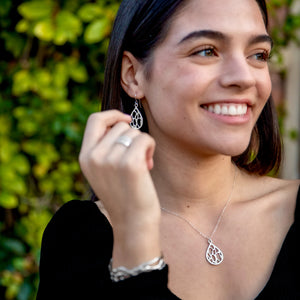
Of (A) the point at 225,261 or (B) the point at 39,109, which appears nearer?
(A) the point at 225,261

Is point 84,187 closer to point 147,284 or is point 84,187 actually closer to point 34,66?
point 34,66

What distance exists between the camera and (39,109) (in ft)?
9.70

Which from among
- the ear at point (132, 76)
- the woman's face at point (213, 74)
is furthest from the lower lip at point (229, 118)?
the ear at point (132, 76)

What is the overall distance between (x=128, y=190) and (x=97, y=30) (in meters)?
1.45

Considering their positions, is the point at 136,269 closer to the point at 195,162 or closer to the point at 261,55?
the point at 195,162

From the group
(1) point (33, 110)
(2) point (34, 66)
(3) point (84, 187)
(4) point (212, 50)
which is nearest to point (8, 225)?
(3) point (84, 187)

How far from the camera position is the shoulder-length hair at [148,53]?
1912 millimetres

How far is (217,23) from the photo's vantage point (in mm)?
1790

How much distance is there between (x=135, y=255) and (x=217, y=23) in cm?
83

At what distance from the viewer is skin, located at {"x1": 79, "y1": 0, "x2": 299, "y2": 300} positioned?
1539 millimetres

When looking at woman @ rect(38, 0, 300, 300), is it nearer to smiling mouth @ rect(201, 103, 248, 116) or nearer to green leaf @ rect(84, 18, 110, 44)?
smiling mouth @ rect(201, 103, 248, 116)

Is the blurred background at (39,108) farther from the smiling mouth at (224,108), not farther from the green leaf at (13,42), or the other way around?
the smiling mouth at (224,108)

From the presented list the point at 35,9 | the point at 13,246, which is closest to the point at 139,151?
the point at 35,9

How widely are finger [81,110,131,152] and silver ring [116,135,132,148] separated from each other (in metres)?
0.08
